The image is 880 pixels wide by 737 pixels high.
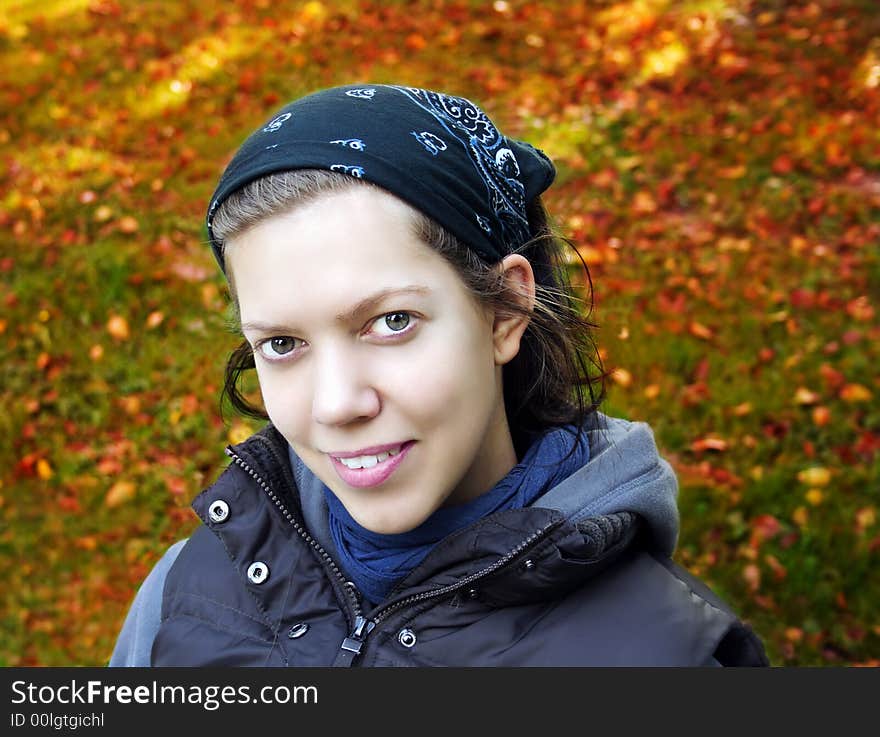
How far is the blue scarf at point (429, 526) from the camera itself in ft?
6.58

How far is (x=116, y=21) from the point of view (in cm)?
752

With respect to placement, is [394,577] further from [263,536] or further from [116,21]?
[116,21]

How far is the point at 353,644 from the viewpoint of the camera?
1925mm

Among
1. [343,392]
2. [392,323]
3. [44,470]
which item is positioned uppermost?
[392,323]

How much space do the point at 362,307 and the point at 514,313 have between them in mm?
400

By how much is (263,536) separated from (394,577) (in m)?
0.35

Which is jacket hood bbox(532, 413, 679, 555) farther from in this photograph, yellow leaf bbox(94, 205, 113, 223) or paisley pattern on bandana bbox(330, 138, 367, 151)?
yellow leaf bbox(94, 205, 113, 223)

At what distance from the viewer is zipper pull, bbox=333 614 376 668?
1920 mm

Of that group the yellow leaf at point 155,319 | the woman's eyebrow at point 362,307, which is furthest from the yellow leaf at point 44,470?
the woman's eyebrow at point 362,307

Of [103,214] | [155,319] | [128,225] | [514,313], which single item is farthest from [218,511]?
[103,214]

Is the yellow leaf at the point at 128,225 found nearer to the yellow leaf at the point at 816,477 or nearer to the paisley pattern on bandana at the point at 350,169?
the yellow leaf at the point at 816,477

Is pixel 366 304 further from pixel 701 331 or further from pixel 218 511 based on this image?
pixel 701 331

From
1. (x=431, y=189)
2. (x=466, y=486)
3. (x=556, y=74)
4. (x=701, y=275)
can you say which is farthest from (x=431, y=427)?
(x=556, y=74)

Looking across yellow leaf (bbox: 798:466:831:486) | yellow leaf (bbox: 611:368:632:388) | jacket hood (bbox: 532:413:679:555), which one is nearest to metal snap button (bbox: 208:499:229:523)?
jacket hood (bbox: 532:413:679:555)
